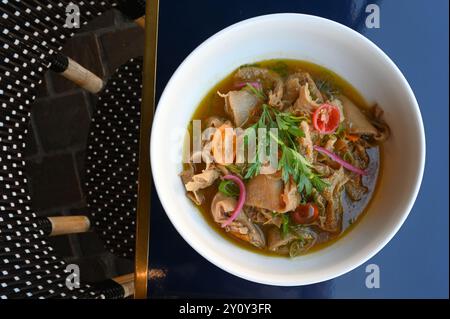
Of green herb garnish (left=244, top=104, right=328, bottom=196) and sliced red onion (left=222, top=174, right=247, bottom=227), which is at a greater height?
green herb garnish (left=244, top=104, right=328, bottom=196)

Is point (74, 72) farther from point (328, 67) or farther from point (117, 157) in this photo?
point (328, 67)

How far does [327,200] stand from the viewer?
1436mm

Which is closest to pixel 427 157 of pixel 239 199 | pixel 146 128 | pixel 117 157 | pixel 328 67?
pixel 328 67

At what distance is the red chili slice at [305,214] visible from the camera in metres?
1.40

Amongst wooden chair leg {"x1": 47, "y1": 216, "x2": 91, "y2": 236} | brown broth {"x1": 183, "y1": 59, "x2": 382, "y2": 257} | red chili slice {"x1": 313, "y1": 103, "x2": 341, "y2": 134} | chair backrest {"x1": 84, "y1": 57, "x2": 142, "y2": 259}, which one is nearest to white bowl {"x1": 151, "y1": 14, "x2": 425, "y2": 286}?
brown broth {"x1": 183, "y1": 59, "x2": 382, "y2": 257}

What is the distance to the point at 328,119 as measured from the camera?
1.39 metres

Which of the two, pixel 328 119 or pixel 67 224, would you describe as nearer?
pixel 328 119

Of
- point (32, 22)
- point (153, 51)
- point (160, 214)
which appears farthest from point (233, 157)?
point (32, 22)

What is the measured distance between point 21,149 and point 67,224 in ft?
1.26

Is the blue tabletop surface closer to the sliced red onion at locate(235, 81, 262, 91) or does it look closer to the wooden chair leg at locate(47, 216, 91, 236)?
the sliced red onion at locate(235, 81, 262, 91)

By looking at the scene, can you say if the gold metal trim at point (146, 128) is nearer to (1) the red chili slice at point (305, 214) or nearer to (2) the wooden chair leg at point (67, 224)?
(2) the wooden chair leg at point (67, 224)

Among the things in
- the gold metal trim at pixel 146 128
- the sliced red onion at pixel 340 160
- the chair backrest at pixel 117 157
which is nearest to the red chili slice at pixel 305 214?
the sliced red onion at pixel 340 160

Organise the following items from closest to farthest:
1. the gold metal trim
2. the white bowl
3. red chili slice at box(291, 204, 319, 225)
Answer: the white bowl → red chili slice at box(291, 204, 319, 225) → the gold metal trim

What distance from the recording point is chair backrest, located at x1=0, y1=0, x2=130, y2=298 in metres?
1.50
